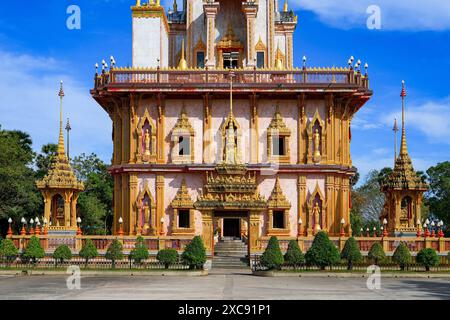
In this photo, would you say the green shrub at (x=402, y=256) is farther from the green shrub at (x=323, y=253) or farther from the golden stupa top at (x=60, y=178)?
the golden stupa top at (x=60, y=178)

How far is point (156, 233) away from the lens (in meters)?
45.1

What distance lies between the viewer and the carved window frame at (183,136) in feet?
151

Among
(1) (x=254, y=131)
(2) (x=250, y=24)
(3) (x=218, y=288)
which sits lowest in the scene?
(3) (x=218, y=288)

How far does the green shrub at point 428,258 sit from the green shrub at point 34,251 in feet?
59.4

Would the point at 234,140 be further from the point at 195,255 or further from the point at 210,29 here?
the point at 195,255

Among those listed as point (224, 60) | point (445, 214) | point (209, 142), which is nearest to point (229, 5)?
point (224, 60)

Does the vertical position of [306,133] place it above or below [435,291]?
above

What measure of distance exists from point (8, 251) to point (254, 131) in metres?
16.2

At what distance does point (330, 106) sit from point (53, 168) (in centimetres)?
1676

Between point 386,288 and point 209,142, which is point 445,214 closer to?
point 209,142

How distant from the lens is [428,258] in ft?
117

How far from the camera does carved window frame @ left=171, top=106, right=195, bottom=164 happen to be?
4603 cm

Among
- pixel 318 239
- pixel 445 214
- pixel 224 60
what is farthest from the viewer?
pixel 445 214

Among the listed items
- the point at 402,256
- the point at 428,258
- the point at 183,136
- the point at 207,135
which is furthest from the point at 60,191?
the point at 428,258
